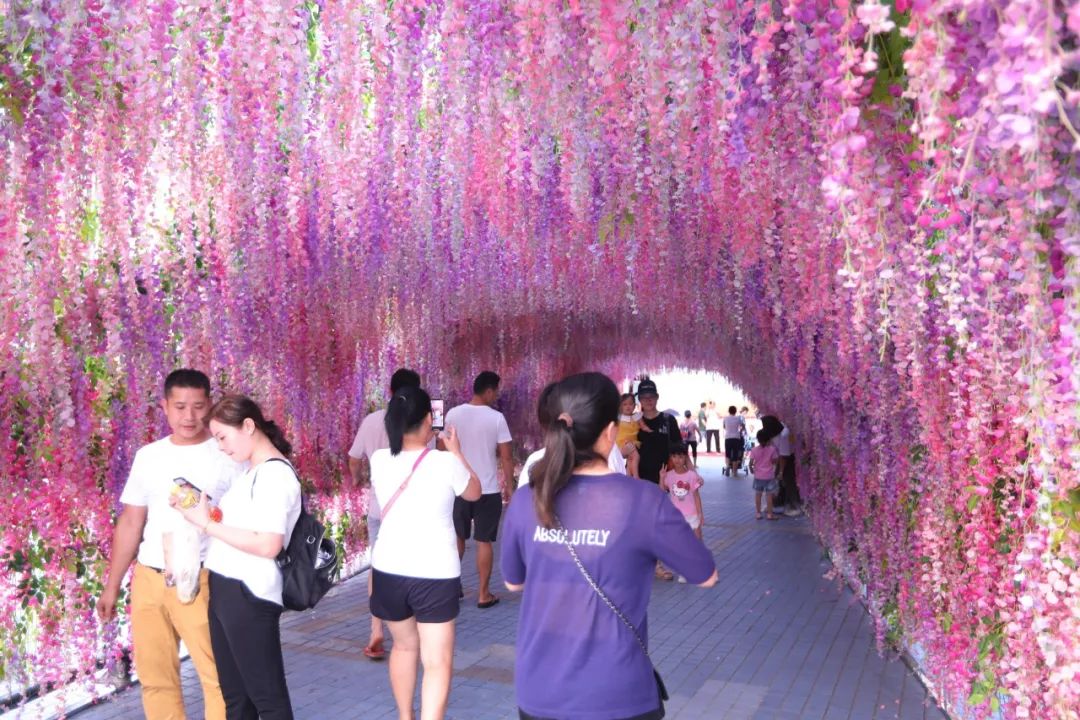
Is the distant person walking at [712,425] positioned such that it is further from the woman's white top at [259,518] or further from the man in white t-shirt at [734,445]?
the woman's white top at [259,518]

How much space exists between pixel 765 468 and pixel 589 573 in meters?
8.74

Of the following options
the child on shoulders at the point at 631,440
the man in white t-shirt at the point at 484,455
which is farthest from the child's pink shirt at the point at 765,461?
the man in white t-shirt at the point at 484,455

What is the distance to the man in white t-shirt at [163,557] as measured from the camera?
2818mm

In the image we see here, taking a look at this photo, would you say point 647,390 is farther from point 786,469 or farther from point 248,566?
point 786,469

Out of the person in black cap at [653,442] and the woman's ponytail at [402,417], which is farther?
the person in black cap at [653,442]

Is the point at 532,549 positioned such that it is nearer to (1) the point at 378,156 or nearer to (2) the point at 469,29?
(2) the point at 469,29

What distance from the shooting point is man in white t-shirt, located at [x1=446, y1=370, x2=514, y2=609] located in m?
5.40

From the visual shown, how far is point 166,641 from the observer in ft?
9.55

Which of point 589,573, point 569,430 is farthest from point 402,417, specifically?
point 589,573

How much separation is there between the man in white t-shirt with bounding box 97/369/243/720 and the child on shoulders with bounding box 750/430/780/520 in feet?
26.0

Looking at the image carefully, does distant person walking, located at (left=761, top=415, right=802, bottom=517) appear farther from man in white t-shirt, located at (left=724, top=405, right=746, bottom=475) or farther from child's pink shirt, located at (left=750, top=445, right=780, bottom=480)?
man in white t-shirt, located at (left=724, top=405, right=746, bottom=475)

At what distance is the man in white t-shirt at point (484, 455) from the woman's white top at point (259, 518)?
8.34ft

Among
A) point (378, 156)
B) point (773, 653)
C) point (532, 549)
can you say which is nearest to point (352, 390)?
point (378, 156)

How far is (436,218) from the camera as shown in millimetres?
5766
